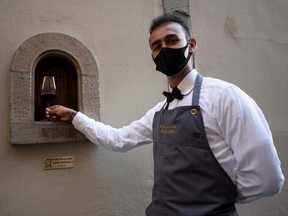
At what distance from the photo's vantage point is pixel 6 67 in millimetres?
2033

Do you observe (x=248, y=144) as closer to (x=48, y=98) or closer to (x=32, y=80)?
(x=48, y=98)

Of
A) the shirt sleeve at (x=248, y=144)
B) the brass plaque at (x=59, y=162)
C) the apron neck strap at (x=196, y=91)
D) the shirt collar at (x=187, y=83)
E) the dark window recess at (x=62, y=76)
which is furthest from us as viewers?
the dark window recess at (x=62, y=76)

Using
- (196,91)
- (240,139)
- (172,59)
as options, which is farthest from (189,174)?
(172,59)

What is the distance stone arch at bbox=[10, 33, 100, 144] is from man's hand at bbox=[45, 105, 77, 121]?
0.19 feet

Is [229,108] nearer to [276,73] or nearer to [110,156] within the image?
[110,156]

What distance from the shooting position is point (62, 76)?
7.38ft

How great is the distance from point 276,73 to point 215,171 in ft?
6.82

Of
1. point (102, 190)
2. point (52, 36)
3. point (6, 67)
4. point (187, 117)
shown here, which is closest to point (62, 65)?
point (52, 36)

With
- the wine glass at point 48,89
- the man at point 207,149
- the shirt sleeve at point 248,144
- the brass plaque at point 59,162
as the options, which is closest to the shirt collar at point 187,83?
the man at point 207,149

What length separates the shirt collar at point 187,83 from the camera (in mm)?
1671

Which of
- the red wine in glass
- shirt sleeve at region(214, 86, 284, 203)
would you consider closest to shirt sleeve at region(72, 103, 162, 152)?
the red wine in glass

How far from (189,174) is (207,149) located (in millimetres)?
163

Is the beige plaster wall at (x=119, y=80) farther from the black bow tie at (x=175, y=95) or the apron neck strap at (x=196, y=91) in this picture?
the apron neck strap at (x=196, y=91)

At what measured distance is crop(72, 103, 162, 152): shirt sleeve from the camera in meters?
1.99
